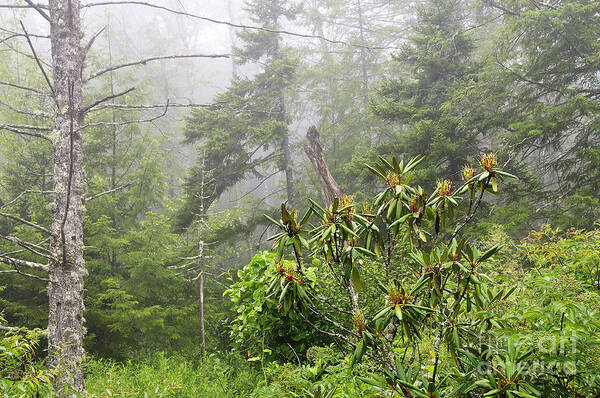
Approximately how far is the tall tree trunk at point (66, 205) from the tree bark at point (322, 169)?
244 inches

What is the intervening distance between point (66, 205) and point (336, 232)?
2.71m

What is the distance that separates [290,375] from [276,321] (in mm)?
1148

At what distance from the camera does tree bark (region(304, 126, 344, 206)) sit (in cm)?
915

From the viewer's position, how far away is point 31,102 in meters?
11.8

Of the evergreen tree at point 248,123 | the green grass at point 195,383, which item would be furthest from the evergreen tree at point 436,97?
the green grass at point 195,383

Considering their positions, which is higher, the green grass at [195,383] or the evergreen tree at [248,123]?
the evergreen tree at [248,123]

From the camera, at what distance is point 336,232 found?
207cm

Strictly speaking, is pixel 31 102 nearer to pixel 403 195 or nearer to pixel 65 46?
pixel 65 46

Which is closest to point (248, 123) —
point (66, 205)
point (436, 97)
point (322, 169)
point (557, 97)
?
point (322, 169)

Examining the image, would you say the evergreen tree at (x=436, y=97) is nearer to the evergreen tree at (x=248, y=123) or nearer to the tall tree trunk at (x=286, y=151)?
the tall tree trunk at (x=286, y=151)

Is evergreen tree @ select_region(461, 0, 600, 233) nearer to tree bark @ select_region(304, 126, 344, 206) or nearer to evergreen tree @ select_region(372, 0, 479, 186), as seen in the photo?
evergreen tree @ select_region(372, 0, 479, 186)

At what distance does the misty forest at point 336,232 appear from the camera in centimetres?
188

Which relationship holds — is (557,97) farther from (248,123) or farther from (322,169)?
(248,123)

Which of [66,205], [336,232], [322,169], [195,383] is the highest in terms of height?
[322,169]
